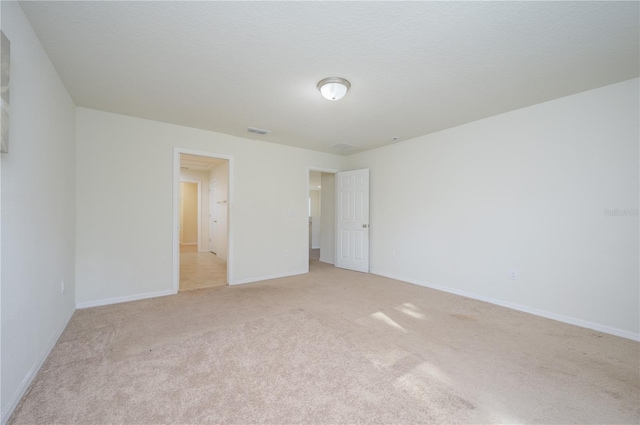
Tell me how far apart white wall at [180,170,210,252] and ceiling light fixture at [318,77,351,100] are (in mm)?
6442

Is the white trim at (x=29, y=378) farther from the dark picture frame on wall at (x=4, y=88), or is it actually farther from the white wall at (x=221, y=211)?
the white wall at (x=221, y=211)

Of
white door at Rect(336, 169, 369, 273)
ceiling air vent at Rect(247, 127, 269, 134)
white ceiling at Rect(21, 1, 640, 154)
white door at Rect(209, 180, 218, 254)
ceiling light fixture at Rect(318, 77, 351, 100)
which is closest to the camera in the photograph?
white ceiling at Rect(21, 1, 640, 154)

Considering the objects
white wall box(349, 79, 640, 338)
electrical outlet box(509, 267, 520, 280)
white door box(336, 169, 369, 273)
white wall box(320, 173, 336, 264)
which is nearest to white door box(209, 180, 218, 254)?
white wall box(320, 173, 336, 264)

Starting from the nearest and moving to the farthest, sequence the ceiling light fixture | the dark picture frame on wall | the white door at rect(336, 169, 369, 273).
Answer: the dark picture frame on wall → the ceiling light fixture → the white door at rect(336, 169, 369, 273)

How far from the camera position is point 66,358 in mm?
2094

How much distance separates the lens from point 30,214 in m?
1.84

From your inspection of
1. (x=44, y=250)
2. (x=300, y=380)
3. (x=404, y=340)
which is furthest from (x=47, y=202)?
(x=404, y=340)

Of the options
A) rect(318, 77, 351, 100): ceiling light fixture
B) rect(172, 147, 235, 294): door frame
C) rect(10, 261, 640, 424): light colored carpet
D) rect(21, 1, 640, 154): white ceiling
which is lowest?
rect(10, 261, 640, 424): light colored carpet

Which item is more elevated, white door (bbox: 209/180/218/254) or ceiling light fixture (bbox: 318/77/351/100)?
ceiling light fixture (bbox: 318/77/351/100)

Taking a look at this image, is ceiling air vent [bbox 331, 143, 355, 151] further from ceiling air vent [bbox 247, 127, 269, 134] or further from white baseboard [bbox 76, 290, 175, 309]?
white baseboard [bbox 76, 290, 175, 309]

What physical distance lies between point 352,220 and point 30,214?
14.6 feet

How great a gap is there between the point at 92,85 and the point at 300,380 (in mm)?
3326

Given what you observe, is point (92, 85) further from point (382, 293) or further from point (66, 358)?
point (382, 293)

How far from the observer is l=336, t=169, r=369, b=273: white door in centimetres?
519
